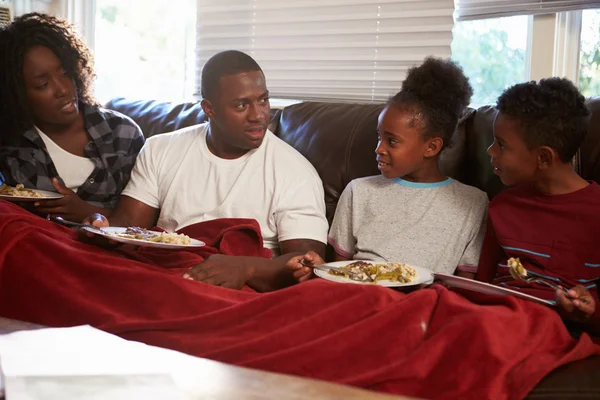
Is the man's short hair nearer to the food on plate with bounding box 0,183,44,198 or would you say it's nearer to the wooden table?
the food on plate with bounding box 0,183,44,198

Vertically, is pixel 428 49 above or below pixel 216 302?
above

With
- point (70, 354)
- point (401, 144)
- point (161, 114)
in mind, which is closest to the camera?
point (70, 354)

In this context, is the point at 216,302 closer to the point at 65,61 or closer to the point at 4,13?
the point at 65,61

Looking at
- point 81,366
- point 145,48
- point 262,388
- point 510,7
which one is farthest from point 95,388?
point 145,48

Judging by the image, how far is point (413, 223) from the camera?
2.21 meters

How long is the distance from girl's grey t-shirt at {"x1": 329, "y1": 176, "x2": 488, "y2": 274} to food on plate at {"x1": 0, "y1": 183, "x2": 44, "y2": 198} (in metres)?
1.02

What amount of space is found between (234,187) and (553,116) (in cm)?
102

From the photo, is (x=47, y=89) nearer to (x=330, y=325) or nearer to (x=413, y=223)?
(x=413, y=223)

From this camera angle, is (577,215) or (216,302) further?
(577,215)

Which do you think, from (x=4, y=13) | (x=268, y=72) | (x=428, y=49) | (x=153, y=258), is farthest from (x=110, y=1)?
(x=153, y=258)

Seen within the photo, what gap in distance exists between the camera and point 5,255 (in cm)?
200

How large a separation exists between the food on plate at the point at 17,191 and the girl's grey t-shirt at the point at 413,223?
3.34 feet

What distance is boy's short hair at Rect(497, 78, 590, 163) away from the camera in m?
1.92

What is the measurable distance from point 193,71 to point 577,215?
2.39 meters
